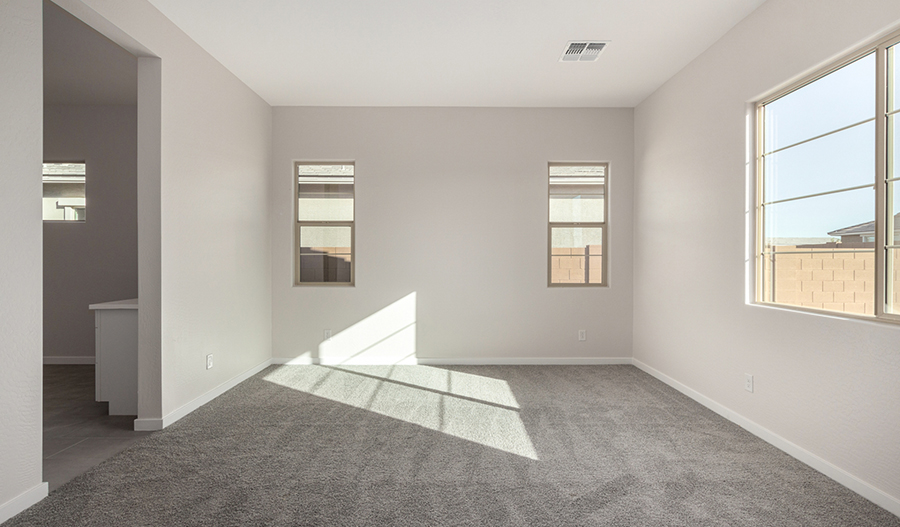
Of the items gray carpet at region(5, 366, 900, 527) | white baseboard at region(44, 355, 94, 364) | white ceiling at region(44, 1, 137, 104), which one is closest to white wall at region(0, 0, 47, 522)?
gray carpet at region(5, 366, 900, 527)

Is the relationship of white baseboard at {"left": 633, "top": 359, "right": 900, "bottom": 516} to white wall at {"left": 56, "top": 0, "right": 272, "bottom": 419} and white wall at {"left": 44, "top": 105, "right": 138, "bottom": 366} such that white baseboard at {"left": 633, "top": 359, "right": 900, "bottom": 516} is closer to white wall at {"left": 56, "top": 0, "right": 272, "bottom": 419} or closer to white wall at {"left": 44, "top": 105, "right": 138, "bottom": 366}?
white wall at {"left": 56, "top": 0, "right": 272, "bottom": 419}

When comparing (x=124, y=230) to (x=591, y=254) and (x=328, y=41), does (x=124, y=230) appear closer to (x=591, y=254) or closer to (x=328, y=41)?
(x=328, y=41)

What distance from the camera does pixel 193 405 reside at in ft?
12.4

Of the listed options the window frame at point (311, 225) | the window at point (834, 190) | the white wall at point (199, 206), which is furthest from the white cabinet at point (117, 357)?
the window at point (834, 190)

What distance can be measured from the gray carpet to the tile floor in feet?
0.48

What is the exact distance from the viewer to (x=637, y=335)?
5.43 m

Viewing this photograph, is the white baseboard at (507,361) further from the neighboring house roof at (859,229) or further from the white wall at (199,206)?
the neighboring house roof at (859,229)

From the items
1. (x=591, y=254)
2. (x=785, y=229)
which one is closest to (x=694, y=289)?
(x=785, y=229)

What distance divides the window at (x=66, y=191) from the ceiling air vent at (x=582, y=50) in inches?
216

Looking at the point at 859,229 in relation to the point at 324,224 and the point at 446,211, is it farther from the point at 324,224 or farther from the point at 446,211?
the point at 324,224

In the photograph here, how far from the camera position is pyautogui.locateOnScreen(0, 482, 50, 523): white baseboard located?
214 cm

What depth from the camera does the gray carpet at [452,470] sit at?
223cm

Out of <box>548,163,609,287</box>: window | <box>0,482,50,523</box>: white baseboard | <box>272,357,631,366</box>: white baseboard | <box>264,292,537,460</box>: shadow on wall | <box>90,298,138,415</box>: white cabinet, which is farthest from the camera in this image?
<box>548,163,609,287</box>: window

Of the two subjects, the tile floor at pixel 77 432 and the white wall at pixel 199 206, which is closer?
the tile floor at pixel 77 432
